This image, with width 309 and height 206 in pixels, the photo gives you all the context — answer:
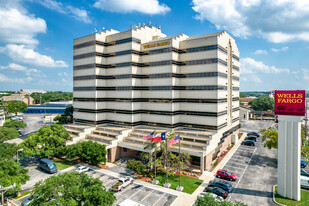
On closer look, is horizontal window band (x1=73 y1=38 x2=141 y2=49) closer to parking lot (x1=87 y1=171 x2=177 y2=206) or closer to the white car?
the white car

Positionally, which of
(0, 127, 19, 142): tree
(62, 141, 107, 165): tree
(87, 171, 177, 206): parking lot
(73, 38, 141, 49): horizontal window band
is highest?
(73, 38, 141, 49): horizontal window band

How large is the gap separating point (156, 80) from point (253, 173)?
3567 centimetres

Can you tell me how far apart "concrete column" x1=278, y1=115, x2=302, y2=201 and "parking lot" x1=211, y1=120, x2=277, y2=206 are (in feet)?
11.1

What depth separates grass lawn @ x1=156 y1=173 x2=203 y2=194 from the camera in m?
37.5

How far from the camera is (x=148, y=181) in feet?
133

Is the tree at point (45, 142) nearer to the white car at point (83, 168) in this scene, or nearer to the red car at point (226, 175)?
the white car at point (83, 168)

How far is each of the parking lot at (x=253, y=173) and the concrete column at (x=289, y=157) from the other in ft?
11.1

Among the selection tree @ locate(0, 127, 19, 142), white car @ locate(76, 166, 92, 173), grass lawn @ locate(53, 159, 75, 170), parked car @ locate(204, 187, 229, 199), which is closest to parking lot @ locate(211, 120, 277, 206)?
parked car @ locate(204, 187, 229, 199)

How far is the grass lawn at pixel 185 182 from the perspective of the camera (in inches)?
1476

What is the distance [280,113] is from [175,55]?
31.9 metres

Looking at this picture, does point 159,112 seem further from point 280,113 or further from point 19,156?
point 19,156

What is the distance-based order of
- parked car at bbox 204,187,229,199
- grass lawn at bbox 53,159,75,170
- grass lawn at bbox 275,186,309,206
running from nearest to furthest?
grass lawn at bbox 275,186,309,206 < parked car at bbox 204,187,229,199 < grass lawn at bbox 53,159,75,170

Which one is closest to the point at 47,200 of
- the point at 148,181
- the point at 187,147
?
the point at 148,181

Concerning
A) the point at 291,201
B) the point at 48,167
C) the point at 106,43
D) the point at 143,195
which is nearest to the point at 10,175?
the point at 48,167
